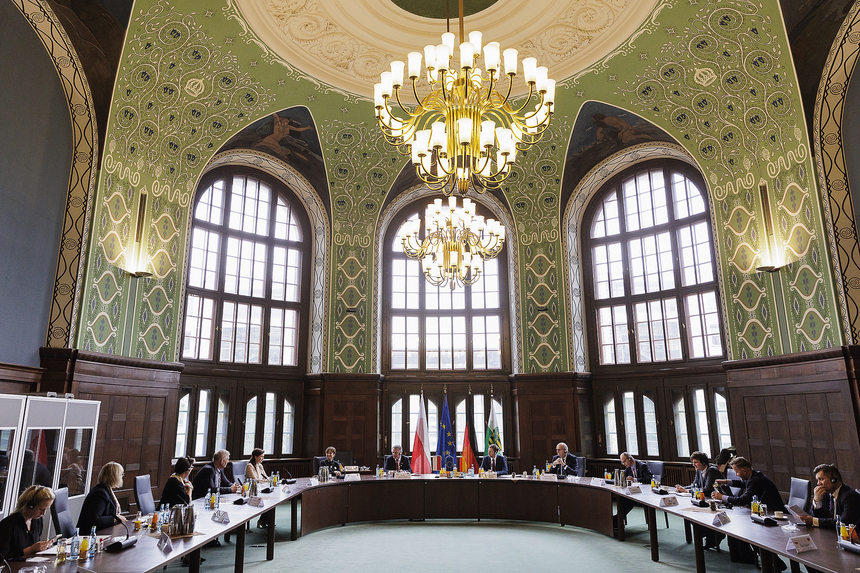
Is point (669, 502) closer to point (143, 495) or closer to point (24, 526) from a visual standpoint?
point (143, 495)

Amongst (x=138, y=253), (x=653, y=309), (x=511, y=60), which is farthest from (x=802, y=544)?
(x=138, y=253)

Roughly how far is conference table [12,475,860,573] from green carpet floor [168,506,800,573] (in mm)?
215

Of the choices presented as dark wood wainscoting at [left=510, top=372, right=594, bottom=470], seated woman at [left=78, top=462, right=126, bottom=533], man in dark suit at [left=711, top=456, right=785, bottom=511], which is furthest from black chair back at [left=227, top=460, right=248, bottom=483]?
man in dark suit at [left=711, top=456, right=785, bottom=511]

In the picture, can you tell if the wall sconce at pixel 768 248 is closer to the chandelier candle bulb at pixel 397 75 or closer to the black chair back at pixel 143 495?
the chandelier candle bulb at pixel 397 75

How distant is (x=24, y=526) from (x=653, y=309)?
10297 millimetres

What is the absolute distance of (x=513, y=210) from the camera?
39.8ft

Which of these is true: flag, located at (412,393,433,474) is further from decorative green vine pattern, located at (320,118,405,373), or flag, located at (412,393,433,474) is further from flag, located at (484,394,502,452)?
decorative green vine pattern, located at (320,118,405,373)

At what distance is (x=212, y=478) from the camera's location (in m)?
7.67

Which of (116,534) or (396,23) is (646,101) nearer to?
(396,23)

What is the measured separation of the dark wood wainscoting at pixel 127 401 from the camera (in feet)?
24.6

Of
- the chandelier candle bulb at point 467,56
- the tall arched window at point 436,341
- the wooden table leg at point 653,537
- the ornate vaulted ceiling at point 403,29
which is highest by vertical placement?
the ornate vaulted ceiling at point 403,29

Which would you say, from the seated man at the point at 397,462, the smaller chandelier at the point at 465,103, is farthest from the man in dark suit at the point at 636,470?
the smaller chandelier at the point at 465,103

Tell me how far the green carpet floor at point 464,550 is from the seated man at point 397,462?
125 centimetres

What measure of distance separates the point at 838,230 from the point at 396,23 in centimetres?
699
